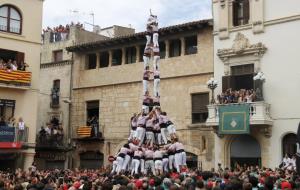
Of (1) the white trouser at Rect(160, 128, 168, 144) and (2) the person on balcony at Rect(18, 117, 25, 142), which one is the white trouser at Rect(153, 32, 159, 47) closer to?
(1) the white trouser at Rect(160, 128, 168, 144)

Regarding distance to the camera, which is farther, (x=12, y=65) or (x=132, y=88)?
(x=132, y=88)

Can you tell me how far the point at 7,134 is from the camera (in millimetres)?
30594

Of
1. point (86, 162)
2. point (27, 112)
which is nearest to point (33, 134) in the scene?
point (27, 112)

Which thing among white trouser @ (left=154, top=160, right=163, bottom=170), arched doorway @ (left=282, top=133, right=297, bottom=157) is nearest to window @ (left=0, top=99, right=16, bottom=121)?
white trouser @ (left=154, top=160, right=163, bottom=170)

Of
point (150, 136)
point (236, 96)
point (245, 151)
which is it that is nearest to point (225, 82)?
point (236, 96)

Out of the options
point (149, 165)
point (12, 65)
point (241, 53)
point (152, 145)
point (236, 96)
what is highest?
point (241, 53)

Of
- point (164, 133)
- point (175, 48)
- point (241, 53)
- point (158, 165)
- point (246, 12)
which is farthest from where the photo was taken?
point (175, 48)

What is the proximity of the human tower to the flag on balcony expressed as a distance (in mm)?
3967

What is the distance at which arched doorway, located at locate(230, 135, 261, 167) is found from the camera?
28938 millimetres

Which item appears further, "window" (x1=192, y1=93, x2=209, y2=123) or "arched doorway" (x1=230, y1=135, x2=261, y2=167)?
"window" (x1=192, y1=93, x2=209, y2=123)

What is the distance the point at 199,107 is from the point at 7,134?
11.5 meters

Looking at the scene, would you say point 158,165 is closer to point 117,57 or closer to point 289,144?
point 289,144

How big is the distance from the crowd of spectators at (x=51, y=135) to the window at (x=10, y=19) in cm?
749

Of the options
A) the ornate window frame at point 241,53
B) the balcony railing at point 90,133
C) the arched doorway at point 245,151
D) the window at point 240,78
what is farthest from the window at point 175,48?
the balcony railing at point 90,133
